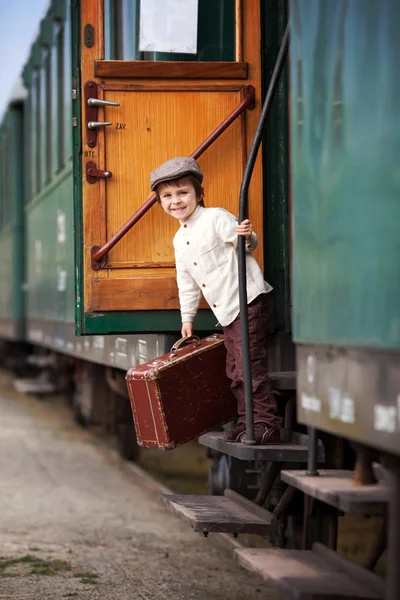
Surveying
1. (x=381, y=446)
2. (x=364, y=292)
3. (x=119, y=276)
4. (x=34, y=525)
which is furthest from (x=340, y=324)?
(x=34, y=525)

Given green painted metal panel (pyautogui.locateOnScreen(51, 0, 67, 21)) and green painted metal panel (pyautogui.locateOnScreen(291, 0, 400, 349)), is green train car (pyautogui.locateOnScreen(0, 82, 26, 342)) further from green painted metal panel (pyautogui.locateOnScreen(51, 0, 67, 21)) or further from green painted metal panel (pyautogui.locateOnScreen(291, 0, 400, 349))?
green painted metal panel (pyautogui.locateOnScreen(291, 0, 400, 349))

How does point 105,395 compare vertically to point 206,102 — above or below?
below

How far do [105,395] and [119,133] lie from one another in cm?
541

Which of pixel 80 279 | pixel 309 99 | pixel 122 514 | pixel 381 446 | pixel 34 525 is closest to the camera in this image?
pixel 381 446

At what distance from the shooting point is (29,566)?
634 centimetres

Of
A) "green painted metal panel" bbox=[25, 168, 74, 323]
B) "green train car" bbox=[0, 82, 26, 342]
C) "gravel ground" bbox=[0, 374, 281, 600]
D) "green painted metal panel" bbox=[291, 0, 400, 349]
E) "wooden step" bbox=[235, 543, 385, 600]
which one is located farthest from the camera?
"green train car" bbox=[0, 82, 26, 342]

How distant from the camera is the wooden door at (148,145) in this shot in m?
5.43

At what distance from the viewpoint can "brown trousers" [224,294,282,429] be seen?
194 inches

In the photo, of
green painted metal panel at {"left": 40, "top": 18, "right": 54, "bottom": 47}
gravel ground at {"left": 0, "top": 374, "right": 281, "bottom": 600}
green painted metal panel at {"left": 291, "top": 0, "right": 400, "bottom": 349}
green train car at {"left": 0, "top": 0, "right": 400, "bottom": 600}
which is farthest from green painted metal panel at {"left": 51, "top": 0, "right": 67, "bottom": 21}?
green painted metal panel at {"left": 291, "top": 0, "right": 400, "bottom": 349}

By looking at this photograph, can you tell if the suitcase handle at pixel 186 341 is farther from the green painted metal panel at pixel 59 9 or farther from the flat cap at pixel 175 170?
the green painted metal panel at pixel 59 9

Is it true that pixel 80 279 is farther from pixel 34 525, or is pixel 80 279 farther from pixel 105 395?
pixel 105 395

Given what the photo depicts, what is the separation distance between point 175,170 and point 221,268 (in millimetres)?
458

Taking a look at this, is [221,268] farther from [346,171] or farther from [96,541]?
[96,541]

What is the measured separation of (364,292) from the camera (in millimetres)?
3256
